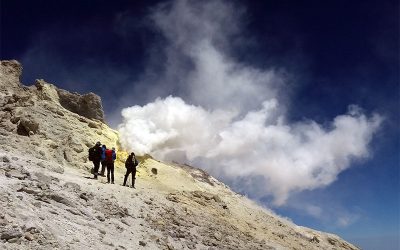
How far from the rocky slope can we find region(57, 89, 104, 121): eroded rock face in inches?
3.1

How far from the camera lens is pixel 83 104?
3534cm

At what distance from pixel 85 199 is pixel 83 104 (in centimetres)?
1931

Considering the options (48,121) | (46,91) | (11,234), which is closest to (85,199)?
(11,234)

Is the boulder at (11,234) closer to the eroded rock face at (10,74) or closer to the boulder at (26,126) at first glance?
the boulder at (26,126)

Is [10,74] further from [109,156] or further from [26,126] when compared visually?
[109,156]

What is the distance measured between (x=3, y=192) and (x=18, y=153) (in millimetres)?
8482

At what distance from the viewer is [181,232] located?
18938 millimetres

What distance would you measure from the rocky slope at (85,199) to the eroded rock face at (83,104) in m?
0.08

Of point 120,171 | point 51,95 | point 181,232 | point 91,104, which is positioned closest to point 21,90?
point 51,95

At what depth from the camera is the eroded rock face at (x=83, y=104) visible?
34.7m

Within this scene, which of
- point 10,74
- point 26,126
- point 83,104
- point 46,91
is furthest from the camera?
point 83,104

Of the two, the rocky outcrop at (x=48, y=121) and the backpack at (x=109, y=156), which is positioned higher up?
the rocky outcrop at (x=48, y=121)

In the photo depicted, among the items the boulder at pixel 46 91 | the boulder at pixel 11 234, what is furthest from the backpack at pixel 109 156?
the boulder at pixel 11 234

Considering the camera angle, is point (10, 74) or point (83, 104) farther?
point (83, 104)
